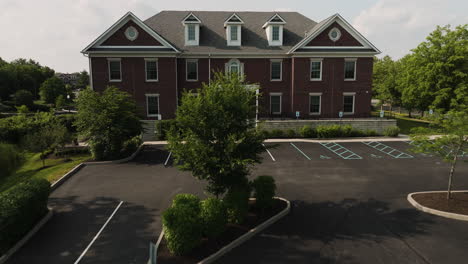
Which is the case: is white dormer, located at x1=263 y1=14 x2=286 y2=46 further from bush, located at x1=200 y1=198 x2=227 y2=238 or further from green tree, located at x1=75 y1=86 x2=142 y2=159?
bush, located at x1=200 y1=198 x2=227 y2=238

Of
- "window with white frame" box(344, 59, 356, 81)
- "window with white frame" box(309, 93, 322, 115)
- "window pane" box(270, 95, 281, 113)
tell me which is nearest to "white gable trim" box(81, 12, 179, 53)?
"window pane" box(270, 95, 281, 113)

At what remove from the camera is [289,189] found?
14367 mm

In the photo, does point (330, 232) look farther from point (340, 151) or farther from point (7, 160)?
point (7, 160)

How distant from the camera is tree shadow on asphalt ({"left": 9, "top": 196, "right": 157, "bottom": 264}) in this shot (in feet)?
29.0

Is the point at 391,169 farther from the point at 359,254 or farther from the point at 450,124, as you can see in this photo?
the point at 359,254

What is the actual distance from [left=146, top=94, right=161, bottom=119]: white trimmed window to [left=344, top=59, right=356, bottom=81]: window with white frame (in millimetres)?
19145

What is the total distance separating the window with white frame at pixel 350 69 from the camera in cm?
→ 2939

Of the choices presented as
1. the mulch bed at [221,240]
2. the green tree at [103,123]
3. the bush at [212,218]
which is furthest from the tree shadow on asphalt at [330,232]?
the green tree at [103,123]

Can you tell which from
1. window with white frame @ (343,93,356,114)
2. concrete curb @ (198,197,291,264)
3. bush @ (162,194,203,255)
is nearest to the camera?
bush @ (162,194,203,255)

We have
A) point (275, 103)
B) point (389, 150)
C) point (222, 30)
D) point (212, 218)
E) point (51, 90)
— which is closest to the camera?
point (212, 218)

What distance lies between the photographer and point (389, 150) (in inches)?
896

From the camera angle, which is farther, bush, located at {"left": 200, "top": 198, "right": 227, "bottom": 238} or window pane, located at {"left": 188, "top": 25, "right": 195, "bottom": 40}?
window pane, located at {"left": 188, "top": 25, "right": 195, "bottom": 40}

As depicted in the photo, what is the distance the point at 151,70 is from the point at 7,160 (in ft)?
44.5

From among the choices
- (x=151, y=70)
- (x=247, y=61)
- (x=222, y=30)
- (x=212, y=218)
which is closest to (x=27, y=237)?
(x=212, y=218)
